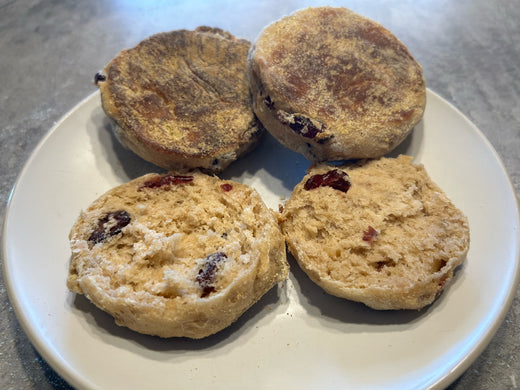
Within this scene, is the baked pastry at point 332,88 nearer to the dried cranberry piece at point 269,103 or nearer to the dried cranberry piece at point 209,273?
the dried cranberry piece at point 269,103

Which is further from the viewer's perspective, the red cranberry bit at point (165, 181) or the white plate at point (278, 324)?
the red cranberry bit at point (165, 181)

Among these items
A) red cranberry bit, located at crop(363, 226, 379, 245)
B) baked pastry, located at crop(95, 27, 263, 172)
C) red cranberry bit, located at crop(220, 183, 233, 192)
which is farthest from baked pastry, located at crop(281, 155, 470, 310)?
baked pastry, located at crop(95, 27, 263, 172)

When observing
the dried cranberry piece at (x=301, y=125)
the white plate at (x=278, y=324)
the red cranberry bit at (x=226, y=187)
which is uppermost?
the dried cranberry piece at (x=301, y=125)

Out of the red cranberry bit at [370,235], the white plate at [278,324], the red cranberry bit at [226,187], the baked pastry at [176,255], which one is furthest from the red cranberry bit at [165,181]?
the red cranberry bit at [370,235]

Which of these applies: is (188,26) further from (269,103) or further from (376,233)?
(376,233)

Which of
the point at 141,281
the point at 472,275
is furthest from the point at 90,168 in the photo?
the point at 472,275

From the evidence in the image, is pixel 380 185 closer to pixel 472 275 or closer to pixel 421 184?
pixel 421 184

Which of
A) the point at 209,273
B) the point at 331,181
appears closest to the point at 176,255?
the point at 209,273

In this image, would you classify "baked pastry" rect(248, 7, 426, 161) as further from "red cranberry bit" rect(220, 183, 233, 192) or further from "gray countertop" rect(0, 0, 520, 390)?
"gray countertop" rect(0, 0, 520, 390)
